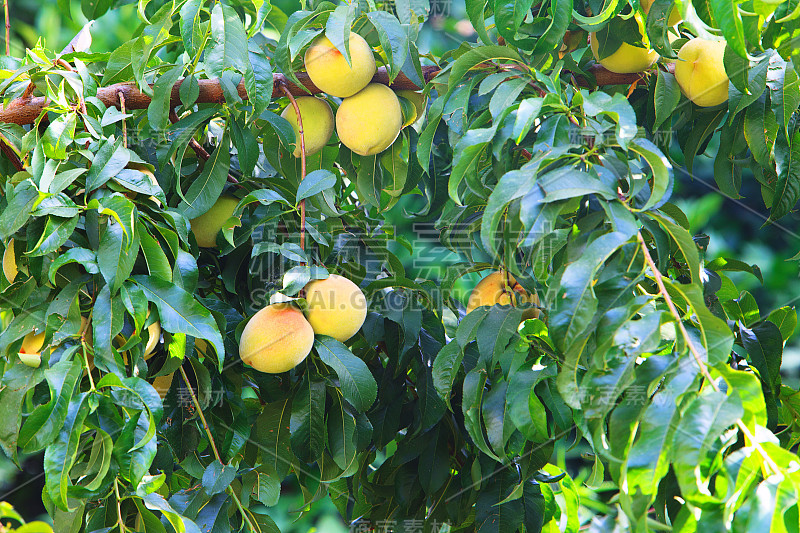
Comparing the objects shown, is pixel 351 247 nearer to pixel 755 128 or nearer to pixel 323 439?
pixel 323 439

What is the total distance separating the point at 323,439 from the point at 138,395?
268 mm

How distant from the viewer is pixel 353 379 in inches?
29.9

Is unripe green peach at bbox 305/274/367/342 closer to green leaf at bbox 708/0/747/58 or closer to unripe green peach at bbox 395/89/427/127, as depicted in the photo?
unripe green peach at bbox 395/89/427/127

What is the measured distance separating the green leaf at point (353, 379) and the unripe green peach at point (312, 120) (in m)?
0.30

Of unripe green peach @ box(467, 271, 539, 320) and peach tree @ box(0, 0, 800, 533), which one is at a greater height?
peach tree @ box(0, 0, 800, 533)

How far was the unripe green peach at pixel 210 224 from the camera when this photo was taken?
87cm

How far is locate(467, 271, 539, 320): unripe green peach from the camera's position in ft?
2.86

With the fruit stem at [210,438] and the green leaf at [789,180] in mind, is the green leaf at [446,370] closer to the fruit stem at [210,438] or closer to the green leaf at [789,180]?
the fruit stem at [210,438]

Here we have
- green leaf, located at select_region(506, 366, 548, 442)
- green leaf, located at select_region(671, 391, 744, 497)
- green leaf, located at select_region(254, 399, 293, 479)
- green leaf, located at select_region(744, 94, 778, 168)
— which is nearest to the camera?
green leaf, located at select_region(671, 391, 744, 497)

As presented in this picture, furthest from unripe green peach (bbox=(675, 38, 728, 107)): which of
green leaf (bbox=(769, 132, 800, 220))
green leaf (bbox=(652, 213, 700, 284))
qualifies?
green leaf (bbox=(652, 213, 700, 284))

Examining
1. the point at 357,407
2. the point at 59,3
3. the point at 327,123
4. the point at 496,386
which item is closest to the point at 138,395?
the point at 357,407

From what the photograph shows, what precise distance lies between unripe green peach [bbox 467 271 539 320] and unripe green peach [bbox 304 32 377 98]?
1.03 feet

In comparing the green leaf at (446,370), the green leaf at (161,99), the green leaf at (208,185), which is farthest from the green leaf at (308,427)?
the green leaf at (161,99)

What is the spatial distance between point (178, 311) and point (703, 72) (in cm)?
65
